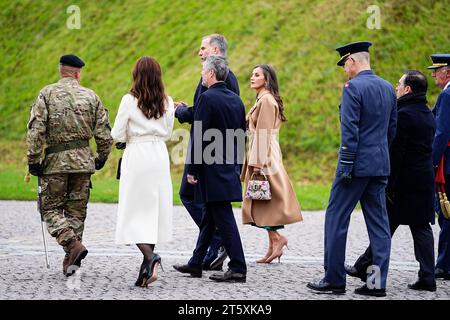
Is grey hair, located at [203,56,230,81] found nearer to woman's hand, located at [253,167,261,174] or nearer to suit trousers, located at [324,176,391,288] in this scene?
woman's hand, located at [253,167,261,174]

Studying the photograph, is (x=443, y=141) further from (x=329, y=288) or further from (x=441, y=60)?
(x=329, y=288)

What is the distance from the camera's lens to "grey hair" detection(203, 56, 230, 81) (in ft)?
27.8

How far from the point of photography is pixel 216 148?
27.3 ft

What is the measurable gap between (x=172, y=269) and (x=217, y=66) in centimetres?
214

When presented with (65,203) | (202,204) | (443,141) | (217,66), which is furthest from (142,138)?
(443,141)

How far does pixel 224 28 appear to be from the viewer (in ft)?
83.2

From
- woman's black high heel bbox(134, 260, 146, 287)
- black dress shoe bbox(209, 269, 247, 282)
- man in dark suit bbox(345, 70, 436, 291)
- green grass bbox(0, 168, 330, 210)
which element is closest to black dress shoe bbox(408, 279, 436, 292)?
man in dark suit bbox(345, 70, 436, 291)

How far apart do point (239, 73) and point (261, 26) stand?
2295 millimetres

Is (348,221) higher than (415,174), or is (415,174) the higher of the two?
(415,174)

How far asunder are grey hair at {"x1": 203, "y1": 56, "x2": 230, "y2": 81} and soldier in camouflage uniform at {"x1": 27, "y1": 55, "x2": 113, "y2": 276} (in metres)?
1.21
